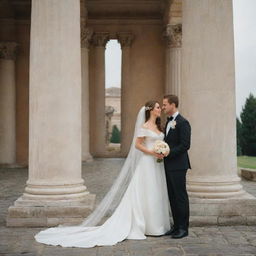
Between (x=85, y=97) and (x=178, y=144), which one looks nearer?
(x=178, y=144)

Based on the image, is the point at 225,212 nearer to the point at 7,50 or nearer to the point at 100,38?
the point at 7,50

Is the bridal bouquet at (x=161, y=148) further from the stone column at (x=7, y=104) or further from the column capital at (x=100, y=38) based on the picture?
the column capital at (x=100, y=38)

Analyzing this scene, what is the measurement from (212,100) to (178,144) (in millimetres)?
3859

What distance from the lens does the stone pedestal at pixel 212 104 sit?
72.1 ft

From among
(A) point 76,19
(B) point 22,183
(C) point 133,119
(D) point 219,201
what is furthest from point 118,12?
(D) point 219,201

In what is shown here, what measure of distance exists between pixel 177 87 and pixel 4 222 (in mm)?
33550

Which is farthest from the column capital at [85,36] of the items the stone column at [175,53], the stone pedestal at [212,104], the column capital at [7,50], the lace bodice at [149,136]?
the lace bodice at [149,136]

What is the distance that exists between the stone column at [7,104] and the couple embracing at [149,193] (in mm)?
36659

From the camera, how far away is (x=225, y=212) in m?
21.5

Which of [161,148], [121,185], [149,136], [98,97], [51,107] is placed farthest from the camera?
[98,97]

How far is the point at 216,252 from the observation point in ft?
54.5

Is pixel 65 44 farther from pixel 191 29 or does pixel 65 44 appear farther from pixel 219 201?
pixel 219 201

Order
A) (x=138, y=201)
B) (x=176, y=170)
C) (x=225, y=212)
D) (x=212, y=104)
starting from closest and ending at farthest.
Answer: (x=176, y=170)
(x=138, y=201)
(x=225, y=212)
(x=212, y=104)

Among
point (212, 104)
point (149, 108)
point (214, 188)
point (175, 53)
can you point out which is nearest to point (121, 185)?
point (149, 108)
